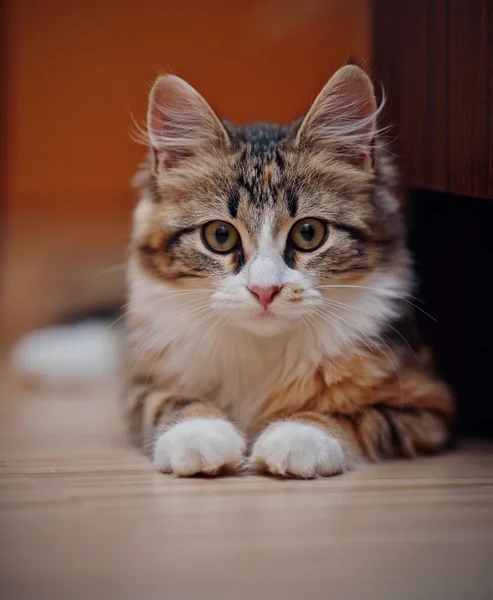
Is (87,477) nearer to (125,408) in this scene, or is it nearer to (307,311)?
(125,408)

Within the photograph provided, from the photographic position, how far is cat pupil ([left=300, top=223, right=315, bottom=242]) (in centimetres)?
135

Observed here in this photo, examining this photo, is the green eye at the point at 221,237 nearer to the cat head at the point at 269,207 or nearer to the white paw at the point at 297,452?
the cat head at the point at 269,207

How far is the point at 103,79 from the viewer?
242 centimetres

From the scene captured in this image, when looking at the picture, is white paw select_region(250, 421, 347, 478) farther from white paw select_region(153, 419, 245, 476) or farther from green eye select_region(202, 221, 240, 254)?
green eye select_region(202, 221, 240, 254)

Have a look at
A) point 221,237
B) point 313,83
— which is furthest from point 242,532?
point 313,83

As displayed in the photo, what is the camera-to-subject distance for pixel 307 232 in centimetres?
135

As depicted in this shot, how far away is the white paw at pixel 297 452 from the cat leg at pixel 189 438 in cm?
4

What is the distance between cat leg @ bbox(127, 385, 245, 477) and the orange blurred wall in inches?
19.9

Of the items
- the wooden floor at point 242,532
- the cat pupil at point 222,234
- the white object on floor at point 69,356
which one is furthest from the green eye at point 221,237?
the white object on floor at point 69,356

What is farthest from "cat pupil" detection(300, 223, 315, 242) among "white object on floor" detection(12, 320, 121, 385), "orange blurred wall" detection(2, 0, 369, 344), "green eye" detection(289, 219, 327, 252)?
"white object on floor" detection(12, 320, 121, 385)

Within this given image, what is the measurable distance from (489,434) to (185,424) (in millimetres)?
637

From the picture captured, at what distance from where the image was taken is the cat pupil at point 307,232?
135cm

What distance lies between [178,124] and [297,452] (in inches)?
22.9

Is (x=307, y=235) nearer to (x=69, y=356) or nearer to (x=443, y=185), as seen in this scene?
(x=443, y=185)
